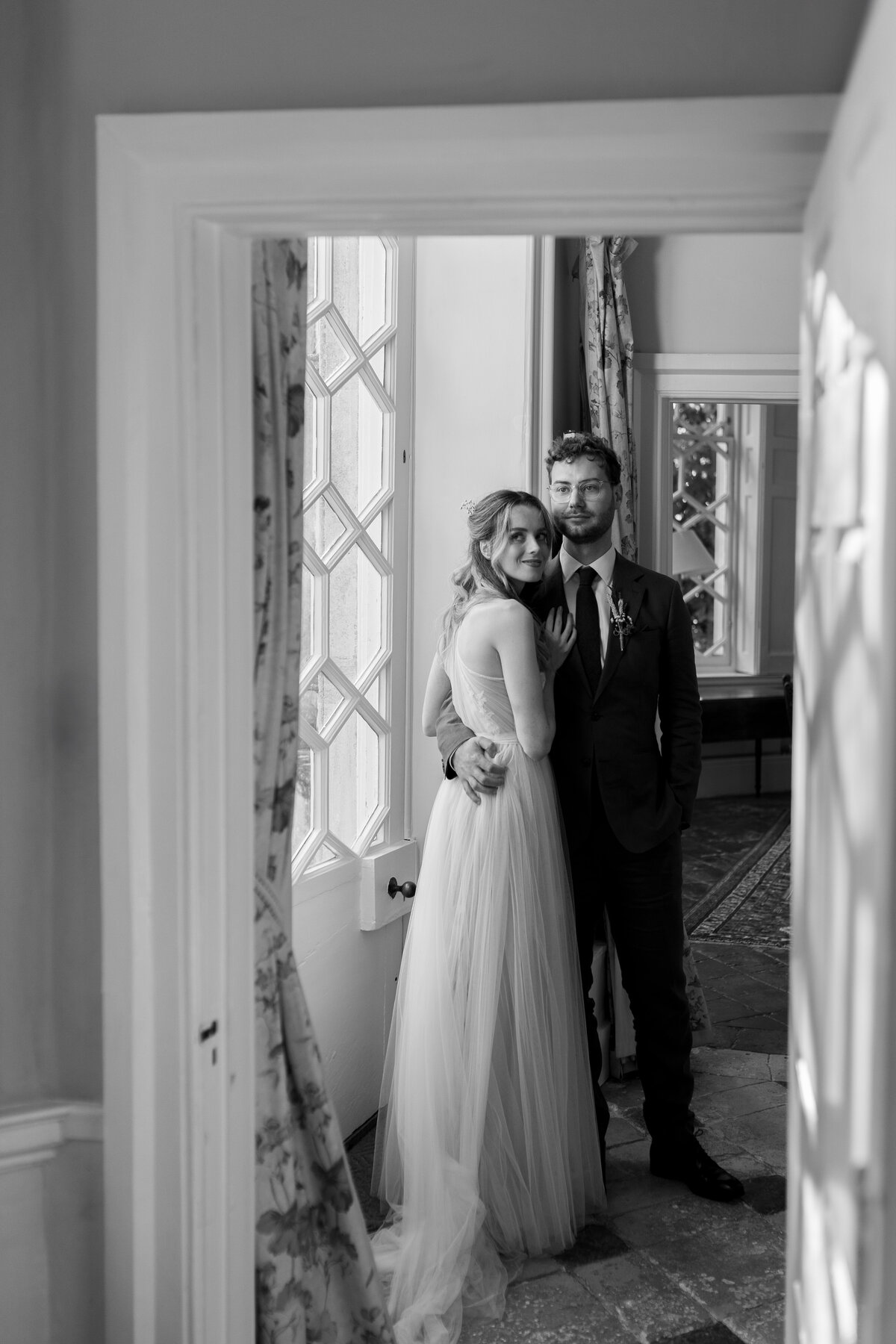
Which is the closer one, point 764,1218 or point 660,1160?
point 764,1218

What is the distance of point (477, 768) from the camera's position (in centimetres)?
293

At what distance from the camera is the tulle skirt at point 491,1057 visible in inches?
106

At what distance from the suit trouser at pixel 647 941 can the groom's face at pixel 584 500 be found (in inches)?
25.9

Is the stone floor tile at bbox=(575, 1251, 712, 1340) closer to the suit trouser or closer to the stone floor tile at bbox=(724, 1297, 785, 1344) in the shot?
the stone floor tile at bbox=(724, 1297, 785, 1344)

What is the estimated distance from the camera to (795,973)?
1.54 meters

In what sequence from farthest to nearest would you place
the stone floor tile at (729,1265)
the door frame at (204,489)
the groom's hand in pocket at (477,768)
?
the groom's hand in pocket at (477,768)
the stone floor tile at (729,1265)
the door frame at (204,489)

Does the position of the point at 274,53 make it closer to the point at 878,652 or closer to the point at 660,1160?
the point at 878,652

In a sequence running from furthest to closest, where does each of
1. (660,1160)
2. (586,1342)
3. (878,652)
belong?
(660,1160) < (586,1342) < (878,652)

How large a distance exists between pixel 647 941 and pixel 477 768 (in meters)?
0.63

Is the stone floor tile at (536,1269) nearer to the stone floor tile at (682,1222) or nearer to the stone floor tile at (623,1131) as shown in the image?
the stone floor tile at (682,1222)

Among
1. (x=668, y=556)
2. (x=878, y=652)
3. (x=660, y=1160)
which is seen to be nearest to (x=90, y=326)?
(x=878, y=652)

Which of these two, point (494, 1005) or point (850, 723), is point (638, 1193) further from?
point (850, 723)

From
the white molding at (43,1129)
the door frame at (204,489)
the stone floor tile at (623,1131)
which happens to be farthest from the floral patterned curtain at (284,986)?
the stone floor tile at (623,1131)

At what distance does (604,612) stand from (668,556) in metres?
1.80
